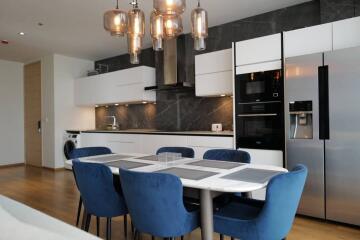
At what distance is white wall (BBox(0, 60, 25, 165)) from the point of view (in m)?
6.28

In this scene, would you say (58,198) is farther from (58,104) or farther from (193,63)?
(193,63)

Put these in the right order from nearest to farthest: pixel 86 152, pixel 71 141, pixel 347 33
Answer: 1. pixel 347 33
2. pixel 86 152
3. pixel 71 141

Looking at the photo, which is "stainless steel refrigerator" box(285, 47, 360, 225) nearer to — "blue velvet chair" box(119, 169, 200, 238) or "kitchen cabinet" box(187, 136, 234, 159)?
"kitchen cabinet" box(187, 136, 234, 159)

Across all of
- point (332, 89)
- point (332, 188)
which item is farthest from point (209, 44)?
point (332, 188)

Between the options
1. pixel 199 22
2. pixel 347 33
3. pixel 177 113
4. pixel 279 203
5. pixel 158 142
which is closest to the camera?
pixel 279 203

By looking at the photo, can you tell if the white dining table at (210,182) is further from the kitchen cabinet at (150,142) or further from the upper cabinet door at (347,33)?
the upper cabinet door at (347,33)

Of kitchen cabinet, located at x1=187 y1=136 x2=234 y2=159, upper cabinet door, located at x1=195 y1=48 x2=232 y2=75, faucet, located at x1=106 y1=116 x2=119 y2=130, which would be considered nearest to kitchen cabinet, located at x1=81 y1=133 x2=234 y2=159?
kitchen cabinet, located at x1=187 y1=136 x2=234 y2=159

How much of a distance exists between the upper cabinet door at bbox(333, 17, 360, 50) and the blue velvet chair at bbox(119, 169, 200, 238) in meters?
2.34

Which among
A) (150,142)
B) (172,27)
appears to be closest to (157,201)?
(172,27)

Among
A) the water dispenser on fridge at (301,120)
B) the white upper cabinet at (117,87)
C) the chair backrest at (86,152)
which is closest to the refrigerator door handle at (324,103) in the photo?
the water dispenser on fridge at (301,120)

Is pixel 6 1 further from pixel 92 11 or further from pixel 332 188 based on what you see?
pixel 332 188

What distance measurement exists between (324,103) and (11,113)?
6.73 meters

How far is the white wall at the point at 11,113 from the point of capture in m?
6.28

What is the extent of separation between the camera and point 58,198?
3730 millimetres
